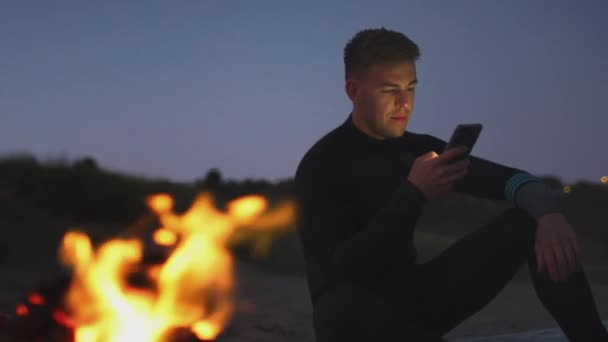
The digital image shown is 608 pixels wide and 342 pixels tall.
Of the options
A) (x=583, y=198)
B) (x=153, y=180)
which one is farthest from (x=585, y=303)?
(x=583, y=198)

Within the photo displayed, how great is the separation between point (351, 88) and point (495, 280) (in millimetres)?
1104

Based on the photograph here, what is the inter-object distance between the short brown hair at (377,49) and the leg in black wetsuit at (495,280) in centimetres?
85

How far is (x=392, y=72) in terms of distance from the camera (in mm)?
2902

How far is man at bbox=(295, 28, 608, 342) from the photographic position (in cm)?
254

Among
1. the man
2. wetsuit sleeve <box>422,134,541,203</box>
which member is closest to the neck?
the man

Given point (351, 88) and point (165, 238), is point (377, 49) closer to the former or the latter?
point (351, 88)

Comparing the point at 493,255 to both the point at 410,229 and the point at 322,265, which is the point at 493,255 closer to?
the point at 410,229

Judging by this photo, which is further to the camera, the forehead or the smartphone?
the forehead

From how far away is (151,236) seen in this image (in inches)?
464

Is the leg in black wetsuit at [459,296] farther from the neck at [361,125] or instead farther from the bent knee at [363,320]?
the neck at [361,125]

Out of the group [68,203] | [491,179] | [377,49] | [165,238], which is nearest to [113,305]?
[377,49]

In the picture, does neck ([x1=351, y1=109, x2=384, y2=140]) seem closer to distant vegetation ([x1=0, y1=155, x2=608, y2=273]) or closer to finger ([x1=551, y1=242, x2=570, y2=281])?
finger ([x1=551, y1=242, x2=570, y2=281])

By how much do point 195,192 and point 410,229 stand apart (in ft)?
42.8

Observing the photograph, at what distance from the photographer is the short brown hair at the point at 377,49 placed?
2.90 meters
